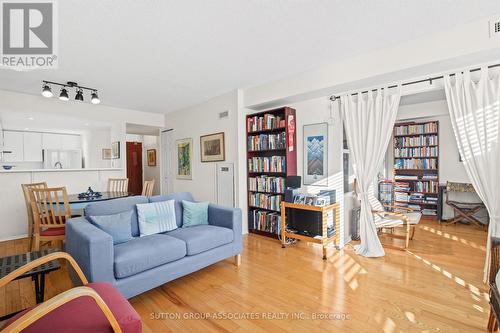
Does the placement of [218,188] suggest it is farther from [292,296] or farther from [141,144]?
[141,144]

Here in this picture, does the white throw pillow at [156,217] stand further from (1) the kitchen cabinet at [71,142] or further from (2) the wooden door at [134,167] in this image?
(2) the wooden door at [134,167]

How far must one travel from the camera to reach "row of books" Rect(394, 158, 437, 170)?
5.19m

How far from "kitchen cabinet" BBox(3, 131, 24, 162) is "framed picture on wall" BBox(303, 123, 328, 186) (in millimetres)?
5321

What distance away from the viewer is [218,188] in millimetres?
4629

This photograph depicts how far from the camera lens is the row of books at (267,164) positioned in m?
3.88

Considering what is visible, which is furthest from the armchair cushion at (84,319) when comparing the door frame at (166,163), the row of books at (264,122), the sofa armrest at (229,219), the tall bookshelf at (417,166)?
the tall bookshelf at (417,166)

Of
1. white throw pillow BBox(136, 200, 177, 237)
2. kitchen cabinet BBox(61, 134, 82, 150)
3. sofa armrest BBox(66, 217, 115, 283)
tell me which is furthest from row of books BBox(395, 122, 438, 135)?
kitchen cabinet BBox(61, 134, 82, 150)

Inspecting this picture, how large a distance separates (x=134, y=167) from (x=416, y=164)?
808cm

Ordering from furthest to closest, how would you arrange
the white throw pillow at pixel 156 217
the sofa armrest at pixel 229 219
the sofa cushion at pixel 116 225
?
the sofa armrest at pixel 229 219, the white throw pillow at pixel 156 217, the sofa cushion at pixel 116 225

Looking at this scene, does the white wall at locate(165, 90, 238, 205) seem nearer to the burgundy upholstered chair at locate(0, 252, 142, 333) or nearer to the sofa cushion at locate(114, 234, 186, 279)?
the sofa cushion at locate(114, 234, 186, 279)

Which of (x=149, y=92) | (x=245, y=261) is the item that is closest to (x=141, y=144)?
(x=149, y=92)

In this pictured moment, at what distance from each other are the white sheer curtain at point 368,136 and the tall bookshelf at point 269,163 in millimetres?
904

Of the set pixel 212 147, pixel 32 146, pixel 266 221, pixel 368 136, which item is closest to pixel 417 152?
pixel 368 136

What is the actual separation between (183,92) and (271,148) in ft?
6.35
